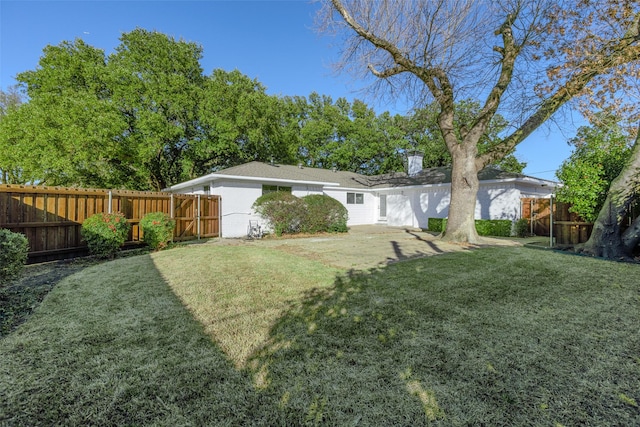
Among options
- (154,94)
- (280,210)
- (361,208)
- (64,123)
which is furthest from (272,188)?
(64,123)

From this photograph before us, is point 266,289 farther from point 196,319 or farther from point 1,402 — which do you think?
point 1,402

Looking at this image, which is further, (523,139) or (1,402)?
(523,139)

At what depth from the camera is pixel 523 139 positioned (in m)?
9.43

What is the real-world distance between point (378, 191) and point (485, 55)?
10.9m

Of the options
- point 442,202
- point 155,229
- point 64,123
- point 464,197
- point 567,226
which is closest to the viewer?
point 155,229

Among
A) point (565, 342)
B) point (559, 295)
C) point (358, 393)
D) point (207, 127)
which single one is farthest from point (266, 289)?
point (207, 127)

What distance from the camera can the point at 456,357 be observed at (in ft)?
8.23

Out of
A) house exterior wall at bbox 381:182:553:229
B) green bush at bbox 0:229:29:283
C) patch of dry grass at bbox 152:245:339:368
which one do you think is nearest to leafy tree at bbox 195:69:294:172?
house exterior wall at bbox 381:182:553:229

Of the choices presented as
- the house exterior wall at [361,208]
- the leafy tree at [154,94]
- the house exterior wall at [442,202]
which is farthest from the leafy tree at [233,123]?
the house exterior wall at [442,202]

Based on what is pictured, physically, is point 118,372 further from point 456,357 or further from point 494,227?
point 494,227

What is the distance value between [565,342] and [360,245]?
264 inches

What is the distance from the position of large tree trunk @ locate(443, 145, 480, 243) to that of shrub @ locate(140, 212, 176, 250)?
9757 mm

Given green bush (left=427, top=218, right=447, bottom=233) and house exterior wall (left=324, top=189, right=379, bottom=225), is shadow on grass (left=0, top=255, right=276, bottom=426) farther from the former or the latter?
house exterior wall (left=324, top=189, right=379, bottom=225)

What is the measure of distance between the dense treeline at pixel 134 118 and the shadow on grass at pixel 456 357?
10025 mm
